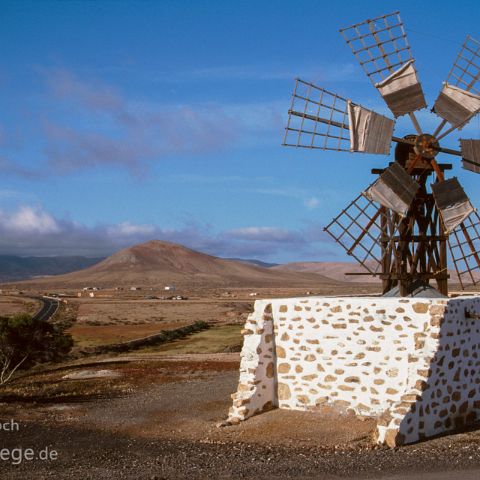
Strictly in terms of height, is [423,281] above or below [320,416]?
above

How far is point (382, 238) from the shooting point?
18.0 m

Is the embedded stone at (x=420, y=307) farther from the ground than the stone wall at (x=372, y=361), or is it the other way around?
the embedded stone at (x=420, y=307)

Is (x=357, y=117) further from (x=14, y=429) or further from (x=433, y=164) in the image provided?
(x=14, y=429)

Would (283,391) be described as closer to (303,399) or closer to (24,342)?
(303,399)

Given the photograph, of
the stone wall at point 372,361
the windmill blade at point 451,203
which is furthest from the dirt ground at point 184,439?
the windmill blade at point 451,203

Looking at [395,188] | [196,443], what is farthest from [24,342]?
[395,188]

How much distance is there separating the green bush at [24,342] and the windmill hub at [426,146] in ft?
50.3

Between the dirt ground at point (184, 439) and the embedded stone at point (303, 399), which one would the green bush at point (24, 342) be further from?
the embedded stone at point (303, 399)

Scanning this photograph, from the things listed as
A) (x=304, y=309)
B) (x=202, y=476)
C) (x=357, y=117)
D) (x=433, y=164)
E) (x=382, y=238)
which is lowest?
(x=202, y=476)

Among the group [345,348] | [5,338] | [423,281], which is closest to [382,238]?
[423,281]

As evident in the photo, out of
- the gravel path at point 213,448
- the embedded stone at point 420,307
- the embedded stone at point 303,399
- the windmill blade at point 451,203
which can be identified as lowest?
the gravel path at point 213,448

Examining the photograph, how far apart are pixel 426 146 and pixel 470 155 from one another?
4.45 feet

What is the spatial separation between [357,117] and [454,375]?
6757mm

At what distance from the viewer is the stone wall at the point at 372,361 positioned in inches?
529
